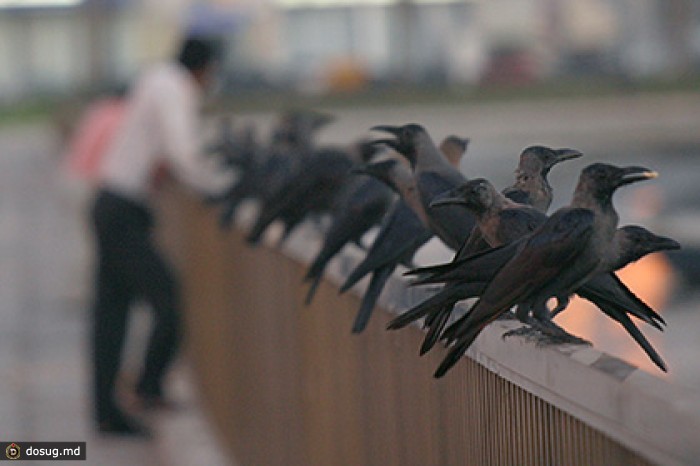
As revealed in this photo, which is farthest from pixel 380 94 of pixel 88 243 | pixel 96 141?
pixel 96 141

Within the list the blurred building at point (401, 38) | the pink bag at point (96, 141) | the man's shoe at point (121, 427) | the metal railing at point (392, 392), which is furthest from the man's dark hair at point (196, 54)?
the blurred building at point (401, 38)

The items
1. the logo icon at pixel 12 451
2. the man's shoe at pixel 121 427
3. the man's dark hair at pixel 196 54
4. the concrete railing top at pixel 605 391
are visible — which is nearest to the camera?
the concrete railing top at pixel 605 391

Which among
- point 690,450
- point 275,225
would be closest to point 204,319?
point 275,225

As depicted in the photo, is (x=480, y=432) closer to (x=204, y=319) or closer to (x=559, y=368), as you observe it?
(x=559, y=368)

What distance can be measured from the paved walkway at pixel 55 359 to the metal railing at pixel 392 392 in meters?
0.55

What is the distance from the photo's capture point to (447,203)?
3619 millimetres

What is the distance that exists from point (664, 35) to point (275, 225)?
39.0 m

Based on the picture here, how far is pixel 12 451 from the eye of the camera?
24.8ft

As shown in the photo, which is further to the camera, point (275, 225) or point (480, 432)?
point (275, 225)

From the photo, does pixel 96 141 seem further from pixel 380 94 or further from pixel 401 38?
pixel 401 38

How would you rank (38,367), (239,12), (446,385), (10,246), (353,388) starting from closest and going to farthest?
(446,385)
(353,388)
(38,367)
(10,246)
(239,12)

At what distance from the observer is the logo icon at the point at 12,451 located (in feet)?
24.4

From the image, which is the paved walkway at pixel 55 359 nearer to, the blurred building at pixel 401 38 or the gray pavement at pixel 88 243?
the gray pavement at pixel 88 243

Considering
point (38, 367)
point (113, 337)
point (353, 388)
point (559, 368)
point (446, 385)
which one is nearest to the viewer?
point (559, 368)
